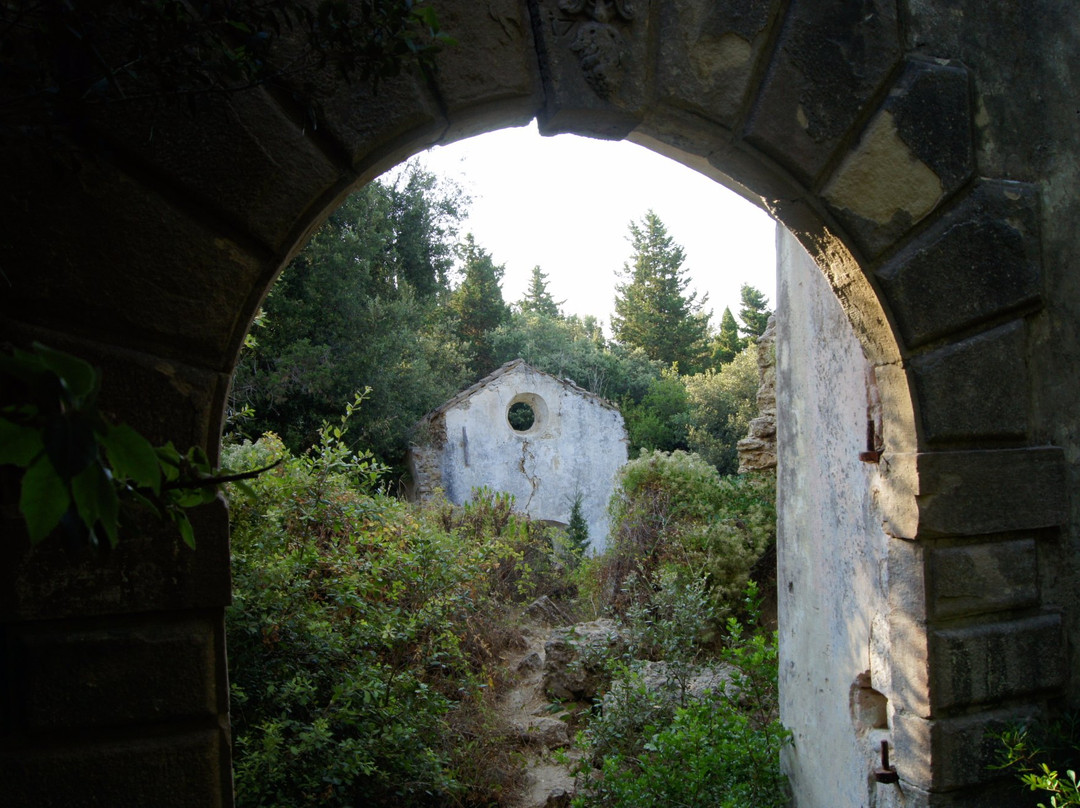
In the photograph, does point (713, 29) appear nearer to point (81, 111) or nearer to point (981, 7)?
point (981, 7)

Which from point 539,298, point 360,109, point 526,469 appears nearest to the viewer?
point 360,109

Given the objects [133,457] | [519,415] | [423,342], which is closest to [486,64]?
[133,457]

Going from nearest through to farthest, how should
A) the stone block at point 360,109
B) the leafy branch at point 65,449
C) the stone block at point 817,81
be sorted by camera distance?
1. the leafy branch at point 65,449
2. the stone block at point 360,109
3. the stone block at point 817,81

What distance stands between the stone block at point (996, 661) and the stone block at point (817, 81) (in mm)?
1510

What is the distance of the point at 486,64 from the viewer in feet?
6.92

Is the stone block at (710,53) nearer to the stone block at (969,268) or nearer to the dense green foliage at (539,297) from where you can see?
the stone block at (969,268)

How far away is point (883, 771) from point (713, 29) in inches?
97.0

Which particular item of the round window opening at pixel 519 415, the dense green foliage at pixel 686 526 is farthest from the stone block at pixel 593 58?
the round window opening at pixel 519 415

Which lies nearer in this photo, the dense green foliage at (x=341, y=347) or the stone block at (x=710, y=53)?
the stone block at (x=710, y=53)

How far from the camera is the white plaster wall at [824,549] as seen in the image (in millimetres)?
3162

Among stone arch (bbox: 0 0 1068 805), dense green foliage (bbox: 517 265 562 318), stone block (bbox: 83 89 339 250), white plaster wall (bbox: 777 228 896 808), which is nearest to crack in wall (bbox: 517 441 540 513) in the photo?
white plaster wall (bbox: 777 228 896 808)

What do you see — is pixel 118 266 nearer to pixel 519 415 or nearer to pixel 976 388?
pixel 976 388

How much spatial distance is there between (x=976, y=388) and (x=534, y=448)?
43.9ft

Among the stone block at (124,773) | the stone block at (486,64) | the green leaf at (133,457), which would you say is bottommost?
the stone block at (124,773)
